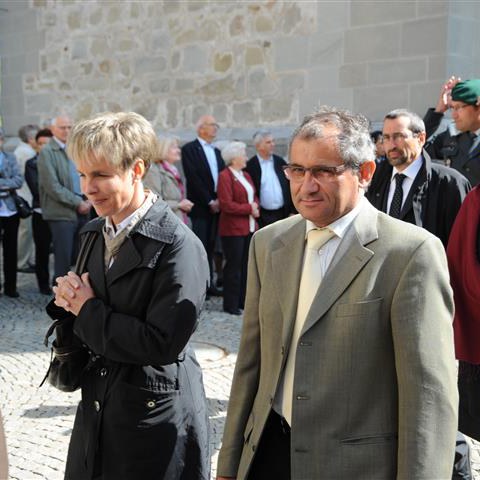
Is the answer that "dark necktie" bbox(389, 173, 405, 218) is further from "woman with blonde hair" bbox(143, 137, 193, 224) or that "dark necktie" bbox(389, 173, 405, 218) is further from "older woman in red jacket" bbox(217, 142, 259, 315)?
"woman with blonde hair" bbox(143, 137, 193, 224)

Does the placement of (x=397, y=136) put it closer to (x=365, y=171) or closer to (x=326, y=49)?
(x=365, y=171)

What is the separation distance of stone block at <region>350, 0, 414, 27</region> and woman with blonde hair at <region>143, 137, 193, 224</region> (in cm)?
307

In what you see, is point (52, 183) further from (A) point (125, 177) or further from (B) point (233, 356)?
(A) point (125, 177)

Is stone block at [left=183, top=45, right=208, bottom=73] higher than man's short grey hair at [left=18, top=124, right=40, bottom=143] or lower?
higher

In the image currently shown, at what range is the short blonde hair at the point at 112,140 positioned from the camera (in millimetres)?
2650

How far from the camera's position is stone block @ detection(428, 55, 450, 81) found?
381 inches

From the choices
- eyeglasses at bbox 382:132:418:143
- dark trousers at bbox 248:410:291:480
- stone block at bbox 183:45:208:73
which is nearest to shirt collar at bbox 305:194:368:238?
dark trousers at bbox 248:410:291:480

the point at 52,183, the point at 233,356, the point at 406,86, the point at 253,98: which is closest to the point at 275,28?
the point at 253,98

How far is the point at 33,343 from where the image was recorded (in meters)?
7.26

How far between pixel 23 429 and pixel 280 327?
3.08 meters

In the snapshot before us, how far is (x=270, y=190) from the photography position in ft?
31.0

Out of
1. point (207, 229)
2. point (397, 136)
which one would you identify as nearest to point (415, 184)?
point (397, 136)

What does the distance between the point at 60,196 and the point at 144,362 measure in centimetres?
659

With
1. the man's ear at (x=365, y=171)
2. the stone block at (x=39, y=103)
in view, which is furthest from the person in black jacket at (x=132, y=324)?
the stone block at (x=39, y=103)
